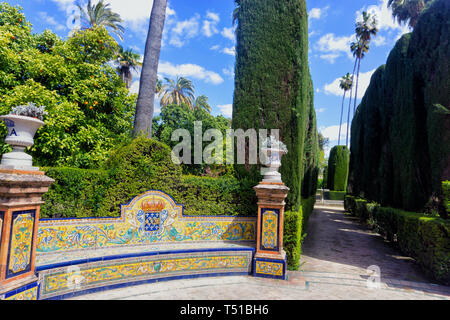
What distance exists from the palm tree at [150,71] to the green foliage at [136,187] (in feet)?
6.91

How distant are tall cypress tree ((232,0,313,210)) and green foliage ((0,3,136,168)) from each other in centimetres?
514

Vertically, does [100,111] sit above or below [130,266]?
above

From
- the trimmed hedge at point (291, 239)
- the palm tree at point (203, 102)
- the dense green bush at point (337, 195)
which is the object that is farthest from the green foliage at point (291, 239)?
the palm tree at point (203, 102)

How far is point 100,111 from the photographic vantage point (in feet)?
31.0

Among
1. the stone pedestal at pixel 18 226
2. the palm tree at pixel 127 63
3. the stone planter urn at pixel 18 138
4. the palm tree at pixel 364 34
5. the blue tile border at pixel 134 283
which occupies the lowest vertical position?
the blue tile border at pixel 134 283

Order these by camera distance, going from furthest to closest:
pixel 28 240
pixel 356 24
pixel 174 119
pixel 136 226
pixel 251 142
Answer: pixel 356 24 → pixel 174 119 → pixel 251 142 → pixel 136 226 → pixel 28 240

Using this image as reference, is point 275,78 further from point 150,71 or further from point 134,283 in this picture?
point 134,283

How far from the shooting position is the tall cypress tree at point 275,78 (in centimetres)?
661

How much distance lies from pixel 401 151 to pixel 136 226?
940 cm

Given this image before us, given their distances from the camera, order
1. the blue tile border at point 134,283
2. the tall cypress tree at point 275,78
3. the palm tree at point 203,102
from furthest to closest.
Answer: the palm tree at point 203,102 → the tall cypress tree at point 275,78 → the blue tile border at point 134,283

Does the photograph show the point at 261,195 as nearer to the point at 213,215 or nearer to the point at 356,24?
the point at 213,215

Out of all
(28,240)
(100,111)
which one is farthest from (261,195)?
(100,111)

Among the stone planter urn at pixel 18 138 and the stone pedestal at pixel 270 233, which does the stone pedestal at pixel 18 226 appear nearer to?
the stone planter urn at pixel 18 138

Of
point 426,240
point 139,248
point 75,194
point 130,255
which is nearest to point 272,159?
point 139,248
